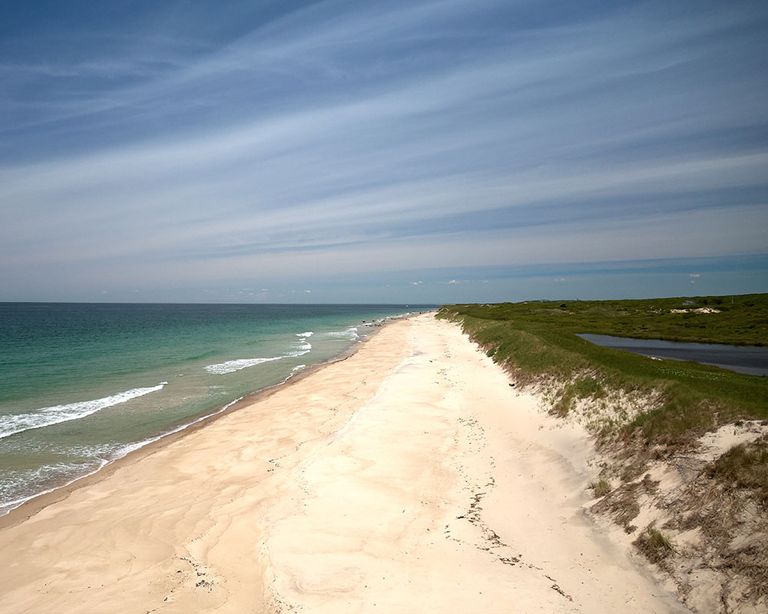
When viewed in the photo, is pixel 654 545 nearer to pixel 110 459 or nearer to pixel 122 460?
pixel 122 460

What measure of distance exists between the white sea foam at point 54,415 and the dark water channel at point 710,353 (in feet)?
113

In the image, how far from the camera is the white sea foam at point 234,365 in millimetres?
37737

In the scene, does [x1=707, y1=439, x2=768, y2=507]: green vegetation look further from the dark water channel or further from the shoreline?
the shoreline

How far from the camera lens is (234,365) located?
135ft

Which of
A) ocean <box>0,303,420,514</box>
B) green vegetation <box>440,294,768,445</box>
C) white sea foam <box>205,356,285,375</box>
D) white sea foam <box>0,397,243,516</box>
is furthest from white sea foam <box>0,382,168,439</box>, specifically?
green vegetation <box>440,294,768,445</box>

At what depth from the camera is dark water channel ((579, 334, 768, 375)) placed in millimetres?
24219

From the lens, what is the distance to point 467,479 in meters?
12.2

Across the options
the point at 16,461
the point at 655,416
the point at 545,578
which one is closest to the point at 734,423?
the point at 655,416

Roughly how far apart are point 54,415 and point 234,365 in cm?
1879

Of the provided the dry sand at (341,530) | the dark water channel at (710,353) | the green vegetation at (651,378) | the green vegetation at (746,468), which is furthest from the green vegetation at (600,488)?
the dark water channel at (710,353)

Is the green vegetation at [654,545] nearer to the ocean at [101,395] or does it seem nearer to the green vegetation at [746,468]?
the green vegetation at [746,468]

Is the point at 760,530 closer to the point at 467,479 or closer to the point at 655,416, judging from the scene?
the point at 655,416

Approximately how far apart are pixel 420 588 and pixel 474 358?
93.6 ft

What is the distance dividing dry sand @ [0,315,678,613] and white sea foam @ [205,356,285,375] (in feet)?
66.0
